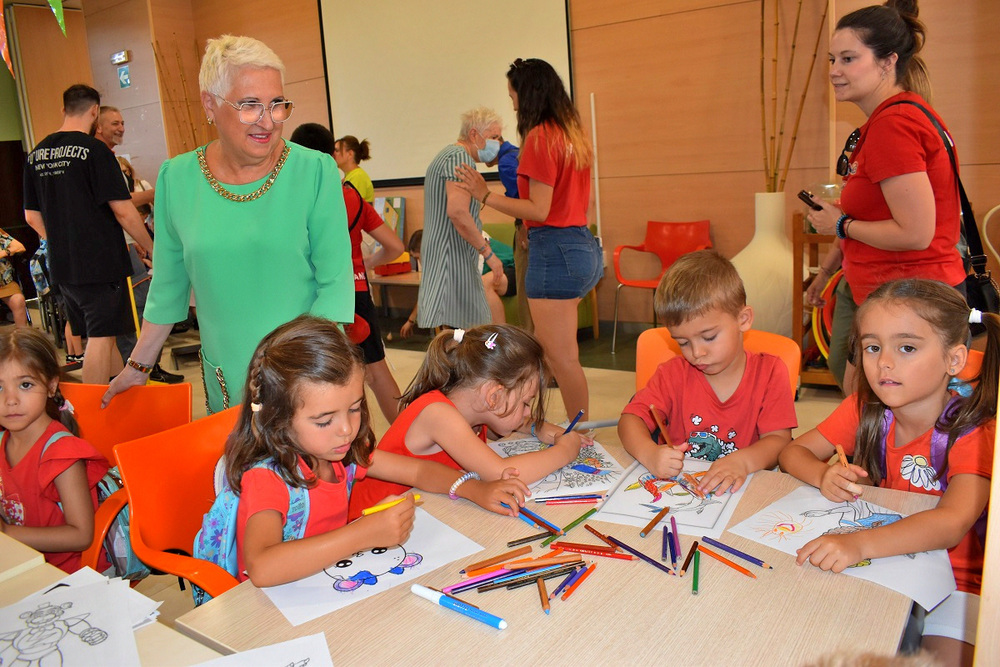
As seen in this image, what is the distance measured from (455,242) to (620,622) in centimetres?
262

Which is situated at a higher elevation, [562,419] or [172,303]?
[172,303]

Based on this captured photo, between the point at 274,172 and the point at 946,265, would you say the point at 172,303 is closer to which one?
the point at 274,172

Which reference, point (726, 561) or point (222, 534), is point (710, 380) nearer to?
point (726, 561)

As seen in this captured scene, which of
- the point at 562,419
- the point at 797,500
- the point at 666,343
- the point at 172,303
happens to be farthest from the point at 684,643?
the point at 562,419

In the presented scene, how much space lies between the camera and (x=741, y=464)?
155cm

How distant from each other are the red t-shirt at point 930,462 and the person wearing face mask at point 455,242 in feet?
6.33

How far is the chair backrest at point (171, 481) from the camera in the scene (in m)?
1.56

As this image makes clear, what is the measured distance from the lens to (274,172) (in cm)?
184

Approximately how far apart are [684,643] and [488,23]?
5.68 meters

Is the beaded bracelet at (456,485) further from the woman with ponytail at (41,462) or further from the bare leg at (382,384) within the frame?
the bare leg at (382,384)

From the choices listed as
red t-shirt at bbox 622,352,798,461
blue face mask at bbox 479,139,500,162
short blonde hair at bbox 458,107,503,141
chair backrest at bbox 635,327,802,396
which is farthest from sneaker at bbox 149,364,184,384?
red t-shirt at bbox 622,352,798,461

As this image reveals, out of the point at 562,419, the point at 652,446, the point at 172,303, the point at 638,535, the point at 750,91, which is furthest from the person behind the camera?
the point at 750,91

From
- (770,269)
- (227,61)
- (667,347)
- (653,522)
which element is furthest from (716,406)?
(770,269)

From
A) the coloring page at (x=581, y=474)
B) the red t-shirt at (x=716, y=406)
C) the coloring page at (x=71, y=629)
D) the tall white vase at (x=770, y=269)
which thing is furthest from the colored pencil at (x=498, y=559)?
the tall white vase at (x=770, y=269)
